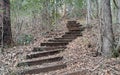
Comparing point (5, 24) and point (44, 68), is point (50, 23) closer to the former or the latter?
point (5, 24)

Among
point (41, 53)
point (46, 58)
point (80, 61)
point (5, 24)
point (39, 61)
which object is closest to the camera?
point (80, 61)

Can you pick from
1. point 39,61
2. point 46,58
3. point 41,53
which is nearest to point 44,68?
point 39,61

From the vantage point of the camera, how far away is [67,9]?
1998cm

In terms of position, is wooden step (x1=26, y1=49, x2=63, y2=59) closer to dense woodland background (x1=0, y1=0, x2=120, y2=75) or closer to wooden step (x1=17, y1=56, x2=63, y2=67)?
wooden step (x1=17, y1=56, x2=63, y2=67)

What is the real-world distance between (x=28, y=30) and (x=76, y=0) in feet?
23.9

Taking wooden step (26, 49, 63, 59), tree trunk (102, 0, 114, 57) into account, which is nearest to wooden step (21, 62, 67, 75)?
wooden step (26, 49, 63, 59)

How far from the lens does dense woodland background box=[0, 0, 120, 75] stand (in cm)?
572

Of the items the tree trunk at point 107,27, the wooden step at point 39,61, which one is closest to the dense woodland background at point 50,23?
the tree trunk at point 107,27

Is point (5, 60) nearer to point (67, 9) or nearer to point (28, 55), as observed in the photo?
point (28, 55)

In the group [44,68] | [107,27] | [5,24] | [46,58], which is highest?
[5,24]

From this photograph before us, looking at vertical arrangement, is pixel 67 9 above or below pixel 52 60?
above

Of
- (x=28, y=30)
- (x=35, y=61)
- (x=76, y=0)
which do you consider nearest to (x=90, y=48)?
(x=35, y=61)

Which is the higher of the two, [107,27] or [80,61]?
[107,27]

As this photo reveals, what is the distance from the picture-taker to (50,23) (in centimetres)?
1249
